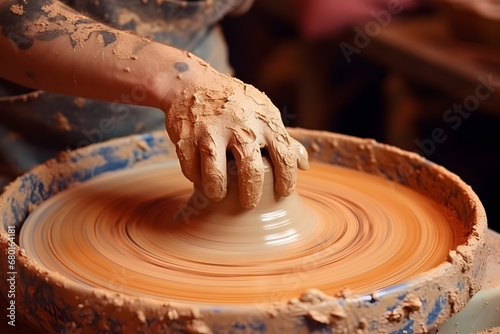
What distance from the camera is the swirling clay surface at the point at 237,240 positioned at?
102cm

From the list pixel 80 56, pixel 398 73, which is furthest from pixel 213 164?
pixel 398 73

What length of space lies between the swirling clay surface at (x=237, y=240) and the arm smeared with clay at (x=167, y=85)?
0.09 meters

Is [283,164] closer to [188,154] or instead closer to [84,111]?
[188,154]

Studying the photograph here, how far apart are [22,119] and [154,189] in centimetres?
39

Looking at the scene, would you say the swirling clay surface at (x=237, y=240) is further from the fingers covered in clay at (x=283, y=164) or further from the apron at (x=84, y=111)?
the apron at (x=84, y=111)

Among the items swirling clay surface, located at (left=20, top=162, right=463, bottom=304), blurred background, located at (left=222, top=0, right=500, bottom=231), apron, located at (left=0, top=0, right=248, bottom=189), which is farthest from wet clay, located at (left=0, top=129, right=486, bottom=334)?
blurred background, located at (left=222, top=0, right=500, bottom=231)

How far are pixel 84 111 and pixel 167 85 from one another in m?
0.51

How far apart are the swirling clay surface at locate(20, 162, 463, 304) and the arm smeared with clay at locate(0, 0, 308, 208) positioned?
0.09m

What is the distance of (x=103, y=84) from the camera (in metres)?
1.20

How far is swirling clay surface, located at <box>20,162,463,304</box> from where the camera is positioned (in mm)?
1024

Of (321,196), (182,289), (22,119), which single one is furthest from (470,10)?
(182,289)

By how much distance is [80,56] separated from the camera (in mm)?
1199

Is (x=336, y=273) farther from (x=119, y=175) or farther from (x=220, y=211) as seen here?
(x=119, y=175)

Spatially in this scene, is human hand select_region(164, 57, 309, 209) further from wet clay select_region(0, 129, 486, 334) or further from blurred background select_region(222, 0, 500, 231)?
blurred background select_region(222, 0, 500, 231)
